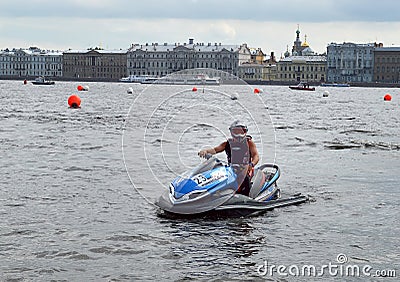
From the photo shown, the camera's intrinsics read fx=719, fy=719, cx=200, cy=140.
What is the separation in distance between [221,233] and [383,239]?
7.75 feet

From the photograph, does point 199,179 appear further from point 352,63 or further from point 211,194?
point 352,63

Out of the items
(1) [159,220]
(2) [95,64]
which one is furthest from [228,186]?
(2) [95,64]

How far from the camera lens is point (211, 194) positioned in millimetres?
10781

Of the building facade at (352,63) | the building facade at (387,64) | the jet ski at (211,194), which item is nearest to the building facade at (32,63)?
the building facade at (352,63)

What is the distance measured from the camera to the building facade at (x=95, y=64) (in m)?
177

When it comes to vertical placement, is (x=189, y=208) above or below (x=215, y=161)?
below

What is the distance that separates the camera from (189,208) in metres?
10.8

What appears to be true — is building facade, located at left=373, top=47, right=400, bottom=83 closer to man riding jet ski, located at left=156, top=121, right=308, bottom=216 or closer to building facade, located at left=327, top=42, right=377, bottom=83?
building facade, located at left=327, top=42, right=377, bottom=83

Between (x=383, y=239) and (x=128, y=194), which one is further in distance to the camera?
(x=128, y=194)

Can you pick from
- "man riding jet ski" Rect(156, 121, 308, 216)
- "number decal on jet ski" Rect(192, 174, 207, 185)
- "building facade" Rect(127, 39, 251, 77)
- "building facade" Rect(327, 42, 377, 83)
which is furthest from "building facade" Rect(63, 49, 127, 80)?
"number decal on jet ski" Rect(192, 174, 207, 185)

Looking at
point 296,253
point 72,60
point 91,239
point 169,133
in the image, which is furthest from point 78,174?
point 72,60

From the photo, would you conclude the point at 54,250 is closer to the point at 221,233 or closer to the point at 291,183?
the point at 221,233

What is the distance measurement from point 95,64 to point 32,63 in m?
22.7

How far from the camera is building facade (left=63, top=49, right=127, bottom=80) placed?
177000 millimetres
